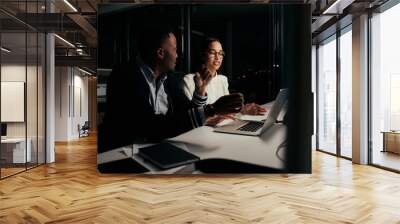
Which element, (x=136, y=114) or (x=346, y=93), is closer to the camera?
(x=136, y=114)

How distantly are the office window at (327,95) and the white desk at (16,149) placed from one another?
717 cm

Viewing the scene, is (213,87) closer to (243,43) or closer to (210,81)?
(210,81)

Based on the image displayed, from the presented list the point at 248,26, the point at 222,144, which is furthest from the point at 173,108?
the point at 248,26

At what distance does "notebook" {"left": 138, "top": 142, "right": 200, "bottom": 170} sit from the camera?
621 cm

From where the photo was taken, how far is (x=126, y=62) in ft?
20.5

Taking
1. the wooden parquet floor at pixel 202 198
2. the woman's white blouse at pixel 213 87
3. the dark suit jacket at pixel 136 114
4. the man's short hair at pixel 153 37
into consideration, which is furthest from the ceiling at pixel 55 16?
the wooden parquet floor at pixel 202 198

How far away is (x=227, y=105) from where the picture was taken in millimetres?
6230

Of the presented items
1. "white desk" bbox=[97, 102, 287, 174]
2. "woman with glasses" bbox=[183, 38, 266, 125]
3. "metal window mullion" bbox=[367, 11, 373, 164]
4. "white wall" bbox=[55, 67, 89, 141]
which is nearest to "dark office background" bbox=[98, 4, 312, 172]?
"woman with glasses" bbox=[183, 38, 266, 125]

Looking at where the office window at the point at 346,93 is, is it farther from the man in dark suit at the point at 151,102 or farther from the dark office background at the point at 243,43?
the man in dark suit at the point at 151,102

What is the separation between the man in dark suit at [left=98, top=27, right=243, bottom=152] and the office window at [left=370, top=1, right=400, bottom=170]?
319 cm

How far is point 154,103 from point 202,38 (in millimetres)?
1338

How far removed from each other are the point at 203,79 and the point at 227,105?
1.92 feet

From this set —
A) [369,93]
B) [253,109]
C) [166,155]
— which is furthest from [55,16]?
[369,93]

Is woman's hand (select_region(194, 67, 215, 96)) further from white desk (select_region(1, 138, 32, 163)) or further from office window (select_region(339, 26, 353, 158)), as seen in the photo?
office window (select_region(339, 26, 353, 158))
